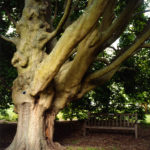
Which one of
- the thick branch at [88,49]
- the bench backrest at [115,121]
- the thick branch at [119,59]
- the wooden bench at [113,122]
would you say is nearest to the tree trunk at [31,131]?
the thick branch at [88,49]

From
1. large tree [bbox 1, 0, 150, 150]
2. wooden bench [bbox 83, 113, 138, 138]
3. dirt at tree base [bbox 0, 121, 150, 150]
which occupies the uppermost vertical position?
large tree [bbox 1, 0, 150, 150]

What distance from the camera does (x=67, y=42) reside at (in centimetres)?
431

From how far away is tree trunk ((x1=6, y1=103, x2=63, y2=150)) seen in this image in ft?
17.9

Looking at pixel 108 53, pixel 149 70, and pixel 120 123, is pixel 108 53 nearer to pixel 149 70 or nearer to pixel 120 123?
pixel 149 70

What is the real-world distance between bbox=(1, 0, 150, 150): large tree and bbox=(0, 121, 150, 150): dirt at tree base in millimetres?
1134

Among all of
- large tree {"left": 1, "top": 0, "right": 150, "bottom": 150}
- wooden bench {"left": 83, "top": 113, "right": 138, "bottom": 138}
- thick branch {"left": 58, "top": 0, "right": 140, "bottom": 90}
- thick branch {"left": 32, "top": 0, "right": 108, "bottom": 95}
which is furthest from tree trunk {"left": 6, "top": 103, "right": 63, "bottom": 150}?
wooden bench {"left": 83, "top": 113, "right": 138, "bottom": 138}

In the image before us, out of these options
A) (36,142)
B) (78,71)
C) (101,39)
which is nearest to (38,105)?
(36,142)

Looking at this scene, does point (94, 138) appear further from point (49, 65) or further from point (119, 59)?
point (49, 65)

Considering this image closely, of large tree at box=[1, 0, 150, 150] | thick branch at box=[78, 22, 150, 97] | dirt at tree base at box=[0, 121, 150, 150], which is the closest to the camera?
large tree at box=[1, 0, 150, 150]

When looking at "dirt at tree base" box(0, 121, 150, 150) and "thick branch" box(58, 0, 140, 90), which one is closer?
"thick branch" box(58, 0, 140, 90)

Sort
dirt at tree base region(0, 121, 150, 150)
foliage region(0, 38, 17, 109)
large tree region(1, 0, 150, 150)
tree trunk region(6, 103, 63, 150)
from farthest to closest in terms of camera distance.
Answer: foliage region(0, 38, 17, 109) < dirt at tree base region(0, 121, 150, 150) < tree trunk region(6, 103, 63, 150) < large tree region(1, 0, 150, 150)

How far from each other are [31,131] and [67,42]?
2.70m

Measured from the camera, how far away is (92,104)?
1134cm

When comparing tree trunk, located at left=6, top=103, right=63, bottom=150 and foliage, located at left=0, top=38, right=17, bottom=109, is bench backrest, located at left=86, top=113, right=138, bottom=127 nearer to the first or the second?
tree trunk, located at left=6, top=103, right=63, bottom=150
